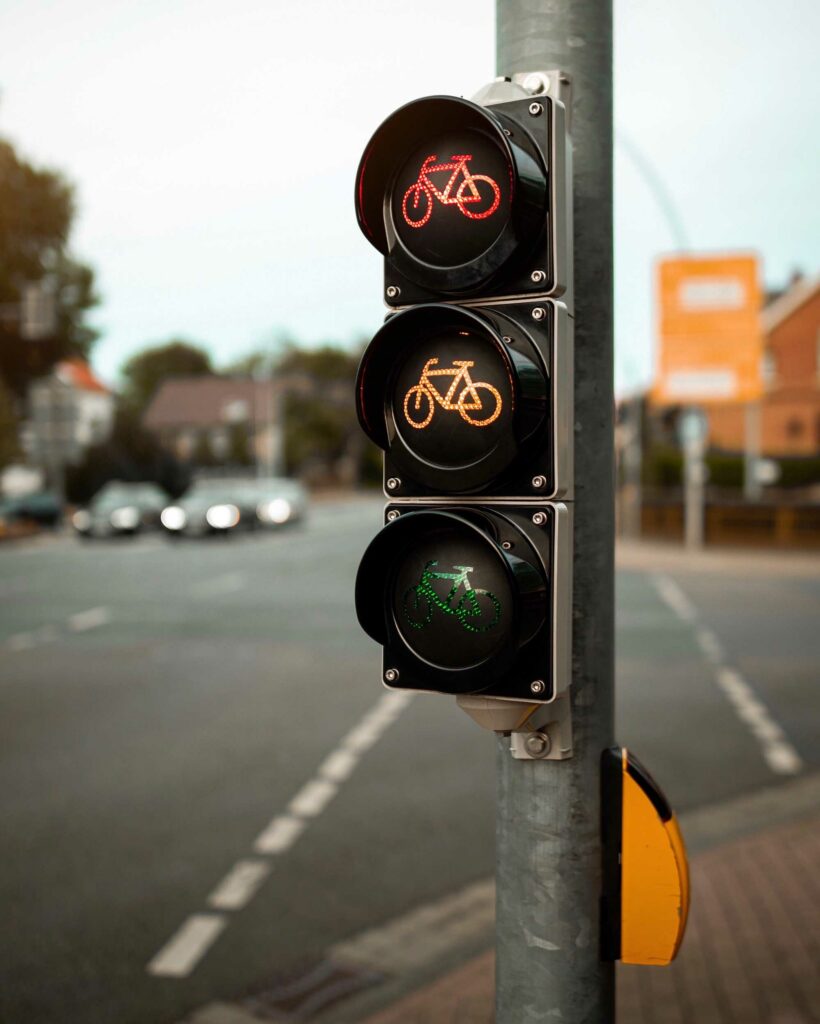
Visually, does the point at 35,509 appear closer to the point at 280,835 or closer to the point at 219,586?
the point at 219,586

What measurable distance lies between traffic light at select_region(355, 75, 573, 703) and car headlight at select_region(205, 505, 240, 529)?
3331cm

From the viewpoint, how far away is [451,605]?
2.12 metres

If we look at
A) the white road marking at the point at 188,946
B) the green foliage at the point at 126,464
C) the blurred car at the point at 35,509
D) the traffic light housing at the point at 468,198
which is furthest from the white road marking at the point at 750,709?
the green foliage at the point at 126,464

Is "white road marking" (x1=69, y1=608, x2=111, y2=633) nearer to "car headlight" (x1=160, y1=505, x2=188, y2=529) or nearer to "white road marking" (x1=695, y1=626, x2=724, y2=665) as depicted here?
"white road marking" (x1=695, y1=626, x2=724, y2=665)

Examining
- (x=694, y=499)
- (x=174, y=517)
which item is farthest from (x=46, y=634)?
(x=174, y=517)

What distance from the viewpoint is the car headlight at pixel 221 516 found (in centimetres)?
3509

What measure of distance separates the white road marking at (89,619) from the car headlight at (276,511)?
73.5ft

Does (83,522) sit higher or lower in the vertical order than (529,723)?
lower

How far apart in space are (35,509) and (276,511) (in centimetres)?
862

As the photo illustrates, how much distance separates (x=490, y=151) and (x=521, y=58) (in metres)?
0.25

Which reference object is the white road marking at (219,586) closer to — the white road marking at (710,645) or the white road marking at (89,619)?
the white road marking at (89,619)

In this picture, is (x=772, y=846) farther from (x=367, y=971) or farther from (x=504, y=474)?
(x=504, y=474)

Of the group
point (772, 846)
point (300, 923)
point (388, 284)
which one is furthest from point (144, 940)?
point (388, 284)

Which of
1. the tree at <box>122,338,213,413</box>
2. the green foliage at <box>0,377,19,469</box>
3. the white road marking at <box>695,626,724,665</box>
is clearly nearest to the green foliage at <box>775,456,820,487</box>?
the green foliage at <box>0,377,19,469</box>
